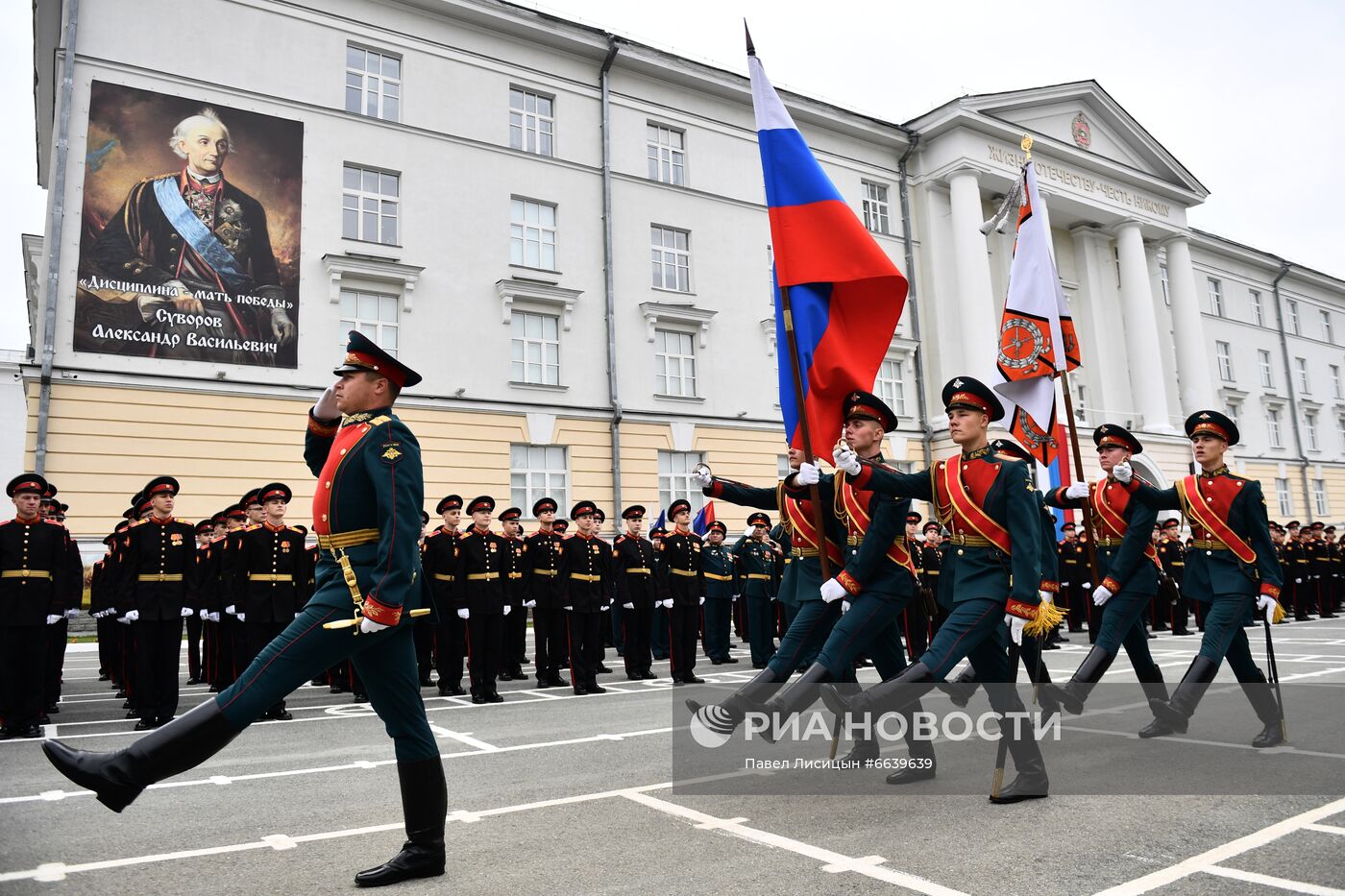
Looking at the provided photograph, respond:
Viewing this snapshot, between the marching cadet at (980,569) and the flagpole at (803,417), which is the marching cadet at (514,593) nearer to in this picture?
the flagpole at (803,417)

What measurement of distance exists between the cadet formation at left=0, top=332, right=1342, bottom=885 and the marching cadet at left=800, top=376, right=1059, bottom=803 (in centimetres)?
1

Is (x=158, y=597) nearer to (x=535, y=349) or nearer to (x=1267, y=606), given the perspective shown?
(x=1267, y=606)

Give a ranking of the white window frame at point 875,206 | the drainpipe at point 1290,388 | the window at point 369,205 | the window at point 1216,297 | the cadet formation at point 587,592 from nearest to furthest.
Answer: the cadet formation at point 587,592
the window at point 369,205
the white window frame at point 875,206
the window at point 1216,297
the drainpipe at point 1290,388

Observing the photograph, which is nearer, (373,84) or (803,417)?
(803,417)

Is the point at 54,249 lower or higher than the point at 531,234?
lower

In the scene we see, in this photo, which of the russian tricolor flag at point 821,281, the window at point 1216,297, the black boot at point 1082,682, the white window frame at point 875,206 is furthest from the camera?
the window at point 1216,297

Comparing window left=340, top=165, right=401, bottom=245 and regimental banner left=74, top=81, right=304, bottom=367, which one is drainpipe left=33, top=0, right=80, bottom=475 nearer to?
regimental banner left=74, top=81, right=304, bottom=367

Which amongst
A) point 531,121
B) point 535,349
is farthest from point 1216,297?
point 535,349

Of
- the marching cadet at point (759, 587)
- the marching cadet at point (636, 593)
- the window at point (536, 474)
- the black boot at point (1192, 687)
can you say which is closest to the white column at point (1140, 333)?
the window at point (536, 474)

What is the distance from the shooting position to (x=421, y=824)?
3.68 m

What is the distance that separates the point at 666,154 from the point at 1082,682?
20641mm

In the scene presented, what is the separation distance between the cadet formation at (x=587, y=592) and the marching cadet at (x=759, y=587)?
6cm

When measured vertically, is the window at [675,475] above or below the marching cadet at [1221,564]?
above

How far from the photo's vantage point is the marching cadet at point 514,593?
426 inches
